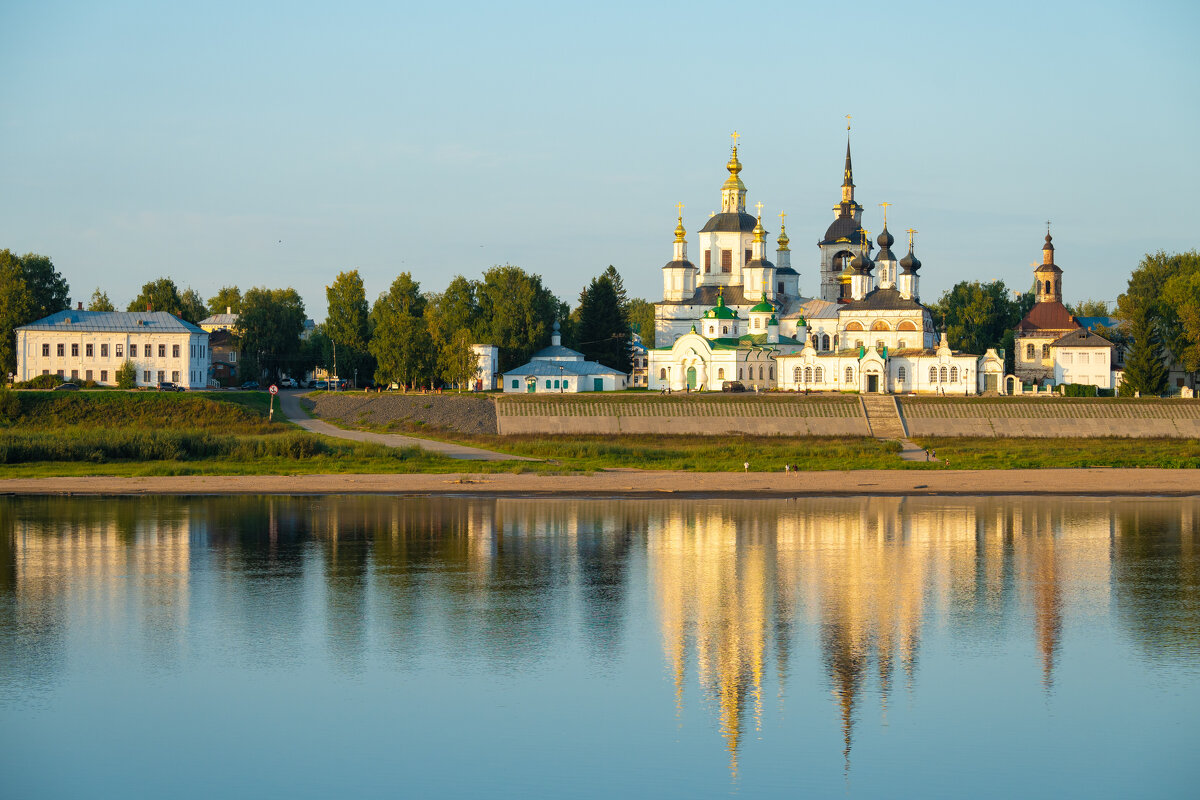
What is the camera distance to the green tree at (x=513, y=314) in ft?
243

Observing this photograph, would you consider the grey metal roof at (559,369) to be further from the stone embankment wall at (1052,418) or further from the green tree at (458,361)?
the stone embankment wall at (1052,418)

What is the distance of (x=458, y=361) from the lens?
68312mm

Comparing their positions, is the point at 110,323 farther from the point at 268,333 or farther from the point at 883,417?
the point at 883,417

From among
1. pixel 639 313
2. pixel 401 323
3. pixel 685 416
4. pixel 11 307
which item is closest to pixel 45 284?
pixel 11 307

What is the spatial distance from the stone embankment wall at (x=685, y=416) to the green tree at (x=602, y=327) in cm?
2015

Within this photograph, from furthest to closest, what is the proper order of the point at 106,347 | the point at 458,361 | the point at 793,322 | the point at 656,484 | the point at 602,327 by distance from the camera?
the point at 602,327
the point at 793,322
the point at 458,361
the point at 106,347
the point at 656,484

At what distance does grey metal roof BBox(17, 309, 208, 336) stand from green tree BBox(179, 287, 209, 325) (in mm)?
24960

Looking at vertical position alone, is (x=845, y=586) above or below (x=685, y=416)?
below

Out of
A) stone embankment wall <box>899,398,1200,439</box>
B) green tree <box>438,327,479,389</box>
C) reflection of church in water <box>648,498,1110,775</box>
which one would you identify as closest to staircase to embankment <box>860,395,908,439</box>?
stone embankment wall <box>899,398,1200,439</box>

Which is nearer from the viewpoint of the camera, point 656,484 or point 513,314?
point 656,484

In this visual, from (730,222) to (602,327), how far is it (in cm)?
1024

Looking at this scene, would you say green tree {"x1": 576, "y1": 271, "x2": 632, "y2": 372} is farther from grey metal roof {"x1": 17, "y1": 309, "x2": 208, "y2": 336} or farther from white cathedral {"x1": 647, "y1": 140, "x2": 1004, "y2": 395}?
grey metal roof {"x1": 17, "y1": 309, "x2": 208, "y2": 336}

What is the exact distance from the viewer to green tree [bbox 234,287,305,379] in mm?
76812

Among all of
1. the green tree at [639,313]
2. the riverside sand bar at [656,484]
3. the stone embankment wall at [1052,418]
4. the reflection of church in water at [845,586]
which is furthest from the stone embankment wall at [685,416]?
the green tree at [639,313]
